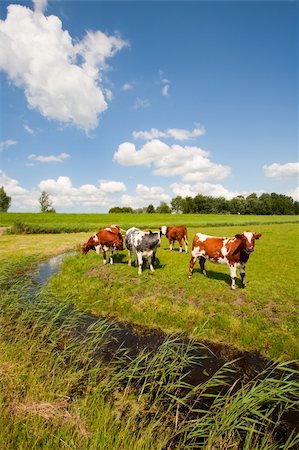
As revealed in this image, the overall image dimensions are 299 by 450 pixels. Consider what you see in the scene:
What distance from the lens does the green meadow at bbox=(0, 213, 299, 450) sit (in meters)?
4.17

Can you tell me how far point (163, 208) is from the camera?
13625 centimetres

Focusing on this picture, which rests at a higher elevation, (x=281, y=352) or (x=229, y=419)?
(x=229, y=419)

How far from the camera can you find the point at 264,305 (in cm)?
936

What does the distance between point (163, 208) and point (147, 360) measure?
427 ft

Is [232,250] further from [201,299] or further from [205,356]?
[205,356]

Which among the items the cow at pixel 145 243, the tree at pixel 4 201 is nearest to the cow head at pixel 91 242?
the cow at pixel 145 243

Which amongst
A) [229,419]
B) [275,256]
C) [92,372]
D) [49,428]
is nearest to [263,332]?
[229,419]

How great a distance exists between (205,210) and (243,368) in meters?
126

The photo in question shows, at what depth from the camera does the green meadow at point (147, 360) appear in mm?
4168

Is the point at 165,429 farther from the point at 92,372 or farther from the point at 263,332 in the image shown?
the point at 263,332

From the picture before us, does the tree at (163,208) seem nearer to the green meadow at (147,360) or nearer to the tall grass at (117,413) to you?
the green meadow at (147,360)

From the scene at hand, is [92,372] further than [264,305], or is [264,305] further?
[264,305]

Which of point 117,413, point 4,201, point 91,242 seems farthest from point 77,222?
point 4,201

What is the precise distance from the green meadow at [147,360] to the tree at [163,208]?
383ft
